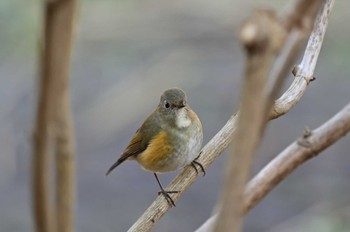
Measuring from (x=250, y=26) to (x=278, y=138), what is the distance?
557cm

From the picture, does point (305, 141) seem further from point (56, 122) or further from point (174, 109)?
point (174, 109)

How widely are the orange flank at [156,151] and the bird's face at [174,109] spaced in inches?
2.5

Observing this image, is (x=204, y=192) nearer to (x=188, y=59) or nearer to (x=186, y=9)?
(x=188, y=59)

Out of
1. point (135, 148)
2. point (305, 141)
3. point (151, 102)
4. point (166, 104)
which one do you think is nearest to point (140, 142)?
point (135, 148)

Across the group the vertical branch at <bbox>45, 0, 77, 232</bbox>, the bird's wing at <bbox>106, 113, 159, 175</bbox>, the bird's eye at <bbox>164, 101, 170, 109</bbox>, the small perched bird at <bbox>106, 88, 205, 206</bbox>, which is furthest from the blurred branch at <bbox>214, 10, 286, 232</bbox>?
the bird's wing at <bbox>106, 113, 159, 175</bbox>

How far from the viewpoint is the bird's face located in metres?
2.89

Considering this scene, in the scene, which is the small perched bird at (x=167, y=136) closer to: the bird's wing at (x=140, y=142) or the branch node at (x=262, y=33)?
the bird's wing at (x=140, y=142)

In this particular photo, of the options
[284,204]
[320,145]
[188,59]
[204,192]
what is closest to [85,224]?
[204,192]

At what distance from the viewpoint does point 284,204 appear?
5.48m

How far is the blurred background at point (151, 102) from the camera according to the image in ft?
17.9

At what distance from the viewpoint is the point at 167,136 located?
9.86ft

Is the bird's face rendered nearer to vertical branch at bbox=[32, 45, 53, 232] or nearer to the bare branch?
the bare branch

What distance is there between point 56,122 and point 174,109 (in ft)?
7.65

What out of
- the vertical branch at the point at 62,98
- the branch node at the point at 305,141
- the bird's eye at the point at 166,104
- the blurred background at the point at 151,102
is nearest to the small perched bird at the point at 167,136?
the bird's eye at the point at 166,104
